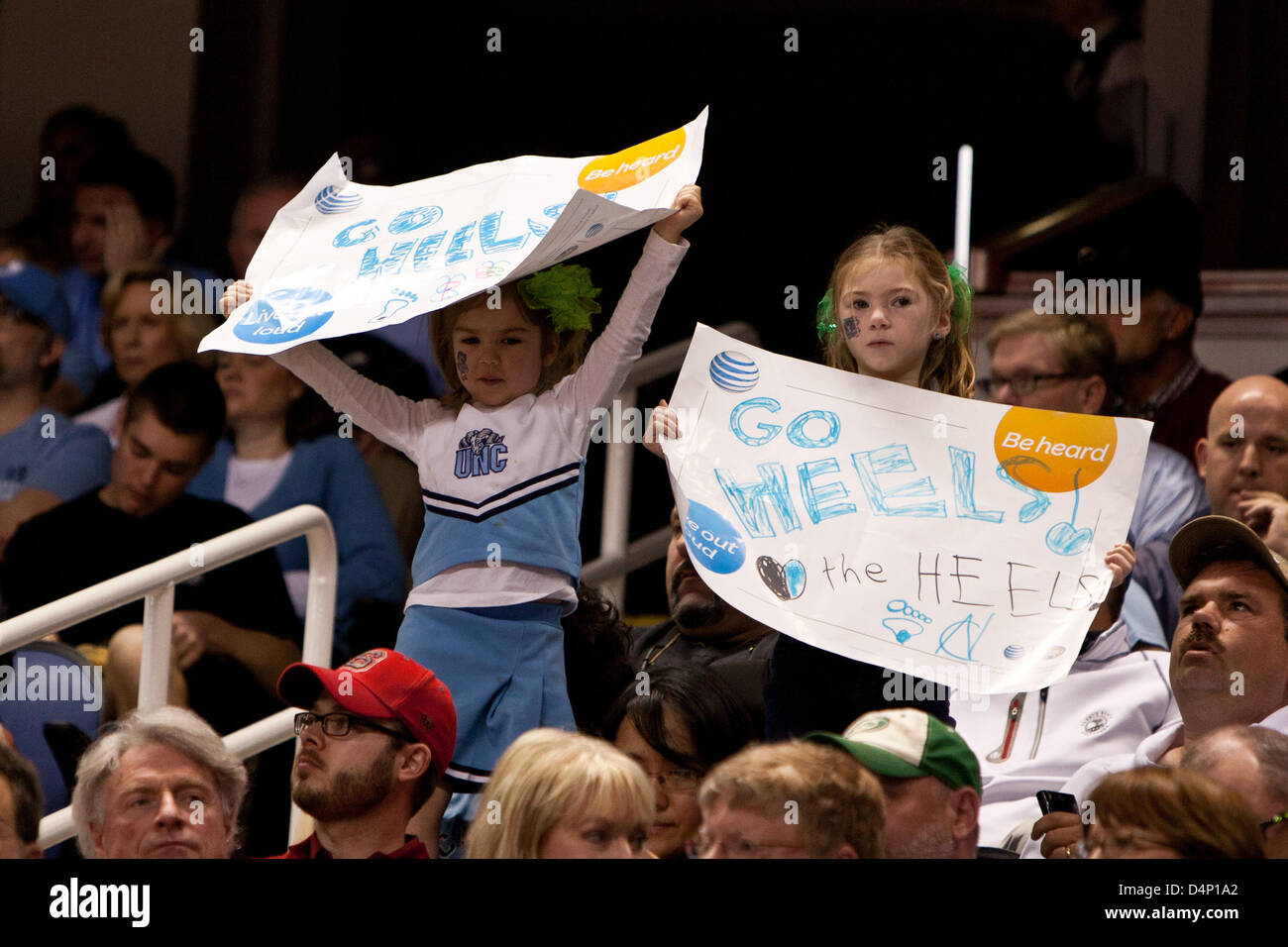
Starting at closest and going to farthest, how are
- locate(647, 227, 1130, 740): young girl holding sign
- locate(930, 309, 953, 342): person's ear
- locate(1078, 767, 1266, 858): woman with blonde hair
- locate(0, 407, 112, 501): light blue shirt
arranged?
locate(1078, 767, 1266, 858): woman with blonde hair
locate(647, 227, 1130, 740): young girl holding sign
locate(930, 309, 953, 342): person's ear
locate(0, 407, 112, 501): light blue shirt

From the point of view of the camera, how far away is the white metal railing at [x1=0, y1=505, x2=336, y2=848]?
12.5ft

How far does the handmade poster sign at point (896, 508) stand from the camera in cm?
356

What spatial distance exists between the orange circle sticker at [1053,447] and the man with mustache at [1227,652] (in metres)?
0.22

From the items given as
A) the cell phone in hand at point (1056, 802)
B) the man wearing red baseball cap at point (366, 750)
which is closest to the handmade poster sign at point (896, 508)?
the cell phone in hand at point (1056, 802)

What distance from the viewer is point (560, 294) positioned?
3727 mm

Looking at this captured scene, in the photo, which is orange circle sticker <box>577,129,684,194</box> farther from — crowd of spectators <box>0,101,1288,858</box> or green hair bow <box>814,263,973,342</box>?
crowd of spectators <box>0,101,1288,858</box>

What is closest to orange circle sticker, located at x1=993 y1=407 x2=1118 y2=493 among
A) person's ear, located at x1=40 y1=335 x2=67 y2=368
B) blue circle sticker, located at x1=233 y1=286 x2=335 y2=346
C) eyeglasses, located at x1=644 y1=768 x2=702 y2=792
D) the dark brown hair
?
the dark brown hair

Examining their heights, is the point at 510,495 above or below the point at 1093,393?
below

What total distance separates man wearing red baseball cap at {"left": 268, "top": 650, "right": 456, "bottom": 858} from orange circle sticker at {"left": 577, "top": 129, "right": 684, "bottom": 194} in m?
1.00

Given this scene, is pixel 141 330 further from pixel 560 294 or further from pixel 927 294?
pixel 927 294

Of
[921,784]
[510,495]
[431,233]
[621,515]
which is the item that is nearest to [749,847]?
[921,784]

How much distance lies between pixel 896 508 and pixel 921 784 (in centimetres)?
75

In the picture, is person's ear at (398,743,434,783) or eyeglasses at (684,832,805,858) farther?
person's ear at (398,743,434,783)
